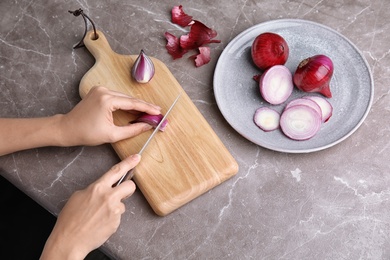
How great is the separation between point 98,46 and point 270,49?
0.45 m

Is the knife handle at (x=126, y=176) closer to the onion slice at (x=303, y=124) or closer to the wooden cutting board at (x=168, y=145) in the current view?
the wooden cutting board at (x=168, y=145)

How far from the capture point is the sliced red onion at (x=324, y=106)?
1.30m

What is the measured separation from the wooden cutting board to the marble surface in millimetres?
49

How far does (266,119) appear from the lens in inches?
51.6

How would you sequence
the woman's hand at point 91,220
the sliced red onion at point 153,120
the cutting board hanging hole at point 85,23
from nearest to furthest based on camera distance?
the woman's hand at point 91,220 < the sliced red onion at point 153,120 < the cutting board hanging hole at point 85,23

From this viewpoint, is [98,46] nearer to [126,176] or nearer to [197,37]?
[197,37]

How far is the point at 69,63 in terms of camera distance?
1452 mm

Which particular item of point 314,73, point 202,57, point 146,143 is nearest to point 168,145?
point 146,143

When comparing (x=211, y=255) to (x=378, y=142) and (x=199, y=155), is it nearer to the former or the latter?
(x=199, y=155)

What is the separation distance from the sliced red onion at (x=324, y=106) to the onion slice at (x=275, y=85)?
0.06 m

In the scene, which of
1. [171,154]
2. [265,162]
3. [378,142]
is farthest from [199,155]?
[378,142]

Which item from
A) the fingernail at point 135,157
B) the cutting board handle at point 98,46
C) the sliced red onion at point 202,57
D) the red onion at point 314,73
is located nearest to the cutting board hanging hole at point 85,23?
the cutting board handle at point 98,46

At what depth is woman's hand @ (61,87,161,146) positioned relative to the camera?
1.23 m

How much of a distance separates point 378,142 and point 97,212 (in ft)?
2.30
